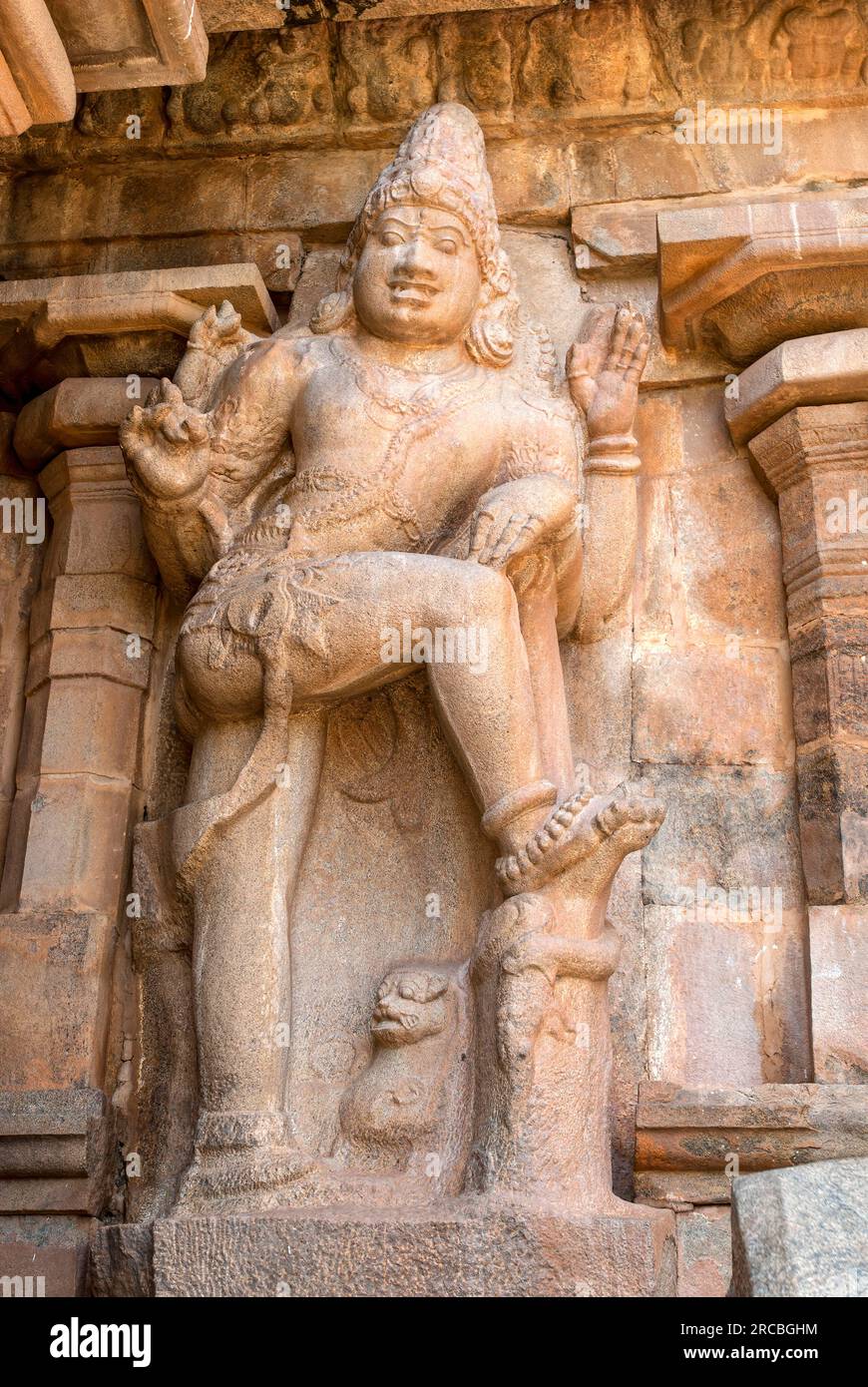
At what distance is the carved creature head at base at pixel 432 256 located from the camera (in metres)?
4.95

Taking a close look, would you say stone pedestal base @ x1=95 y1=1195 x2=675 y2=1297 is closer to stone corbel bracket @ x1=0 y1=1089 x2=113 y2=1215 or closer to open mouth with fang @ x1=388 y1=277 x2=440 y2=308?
stone corbel bracket @ x1=0 y1=1089 x2=113 y2=1215

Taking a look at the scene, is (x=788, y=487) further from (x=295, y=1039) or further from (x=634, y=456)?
(x=295, y=1039)

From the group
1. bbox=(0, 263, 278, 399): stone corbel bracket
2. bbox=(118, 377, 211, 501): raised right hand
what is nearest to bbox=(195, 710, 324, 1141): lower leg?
bbox=(118, 377, 211, 501): raised right hand

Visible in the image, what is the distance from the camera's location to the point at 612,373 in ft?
17.1

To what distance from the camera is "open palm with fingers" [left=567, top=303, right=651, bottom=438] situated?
516 centimetres

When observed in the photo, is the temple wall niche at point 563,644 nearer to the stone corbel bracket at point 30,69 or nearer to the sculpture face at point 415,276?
the sculpture face at point 415,276

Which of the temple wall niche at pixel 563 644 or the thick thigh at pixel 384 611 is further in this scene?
the temple wall niche at pixel 563 644

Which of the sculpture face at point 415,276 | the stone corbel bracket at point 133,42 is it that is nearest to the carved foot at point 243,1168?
→ the sculpture face at point 415,276

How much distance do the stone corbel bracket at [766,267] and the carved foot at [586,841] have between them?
1.90 meters

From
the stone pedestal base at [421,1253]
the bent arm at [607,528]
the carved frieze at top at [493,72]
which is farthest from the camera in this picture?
the carved frieze at top at [493,72]

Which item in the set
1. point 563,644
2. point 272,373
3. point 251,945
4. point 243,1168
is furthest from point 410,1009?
point 272,373

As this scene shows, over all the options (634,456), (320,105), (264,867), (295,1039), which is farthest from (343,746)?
(320,105)

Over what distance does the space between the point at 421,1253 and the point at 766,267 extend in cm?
316

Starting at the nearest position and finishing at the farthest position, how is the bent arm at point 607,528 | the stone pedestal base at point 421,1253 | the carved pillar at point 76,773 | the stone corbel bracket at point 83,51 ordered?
the stone pedestal base at point 421,1253, the stone corbel bracket at point 83,51, the carved pillar at point 76,773, the bent arm at point 607,528
